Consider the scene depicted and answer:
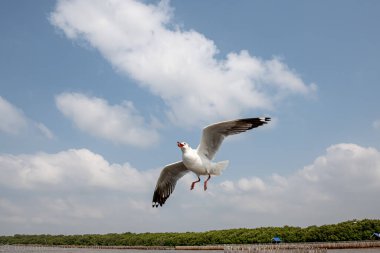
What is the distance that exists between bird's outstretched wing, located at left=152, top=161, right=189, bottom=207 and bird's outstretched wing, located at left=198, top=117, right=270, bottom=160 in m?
1.69

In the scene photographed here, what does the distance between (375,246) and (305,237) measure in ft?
15.1

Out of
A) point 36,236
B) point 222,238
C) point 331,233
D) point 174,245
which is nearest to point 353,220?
point 331,233

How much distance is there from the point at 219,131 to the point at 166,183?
9.62 feet

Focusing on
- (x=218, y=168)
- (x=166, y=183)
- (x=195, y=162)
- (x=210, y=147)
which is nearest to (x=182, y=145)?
(x=195, y=162)

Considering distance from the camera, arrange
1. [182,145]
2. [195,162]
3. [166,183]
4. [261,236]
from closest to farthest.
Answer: [195,162] → [182,145] → [166,183] → [261,236]

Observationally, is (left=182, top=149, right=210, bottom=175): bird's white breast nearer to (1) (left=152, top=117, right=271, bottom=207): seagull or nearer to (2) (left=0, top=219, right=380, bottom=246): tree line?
(1) (left=152, top=117, right=271, bottom=207): seagull

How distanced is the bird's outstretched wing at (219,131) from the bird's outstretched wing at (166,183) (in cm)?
169

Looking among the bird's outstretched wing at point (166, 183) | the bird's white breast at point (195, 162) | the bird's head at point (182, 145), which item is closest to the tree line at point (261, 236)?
the bird's outstretched wing at point (166, 183)

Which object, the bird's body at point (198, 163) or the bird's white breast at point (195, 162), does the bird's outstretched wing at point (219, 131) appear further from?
the bird's white breast at point (195, 162)

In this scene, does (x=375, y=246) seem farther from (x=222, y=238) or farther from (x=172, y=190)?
(x=172, y=190)

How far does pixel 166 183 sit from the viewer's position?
13086mm

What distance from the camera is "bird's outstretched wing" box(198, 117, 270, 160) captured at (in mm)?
10758

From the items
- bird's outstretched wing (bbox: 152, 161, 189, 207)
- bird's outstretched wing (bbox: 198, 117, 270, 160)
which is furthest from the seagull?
bird's outstretched wing (bbox: 152, 161, 189, 207)

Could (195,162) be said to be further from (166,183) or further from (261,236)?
(261,236)
